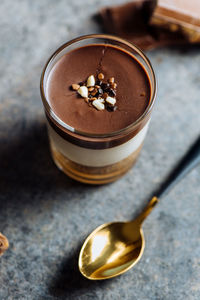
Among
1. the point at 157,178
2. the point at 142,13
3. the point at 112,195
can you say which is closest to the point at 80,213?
the point at 112,195

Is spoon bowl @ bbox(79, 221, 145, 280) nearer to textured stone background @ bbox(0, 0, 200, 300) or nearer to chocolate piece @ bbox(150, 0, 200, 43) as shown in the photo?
textured stone background @ bbox(0, 0, 200, 300)

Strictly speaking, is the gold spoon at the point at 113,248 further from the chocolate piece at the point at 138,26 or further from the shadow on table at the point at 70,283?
the chocolate piece at the point at 138,26

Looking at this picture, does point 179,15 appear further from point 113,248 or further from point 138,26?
point 113,248

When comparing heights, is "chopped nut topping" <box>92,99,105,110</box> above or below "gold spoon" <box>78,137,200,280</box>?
above

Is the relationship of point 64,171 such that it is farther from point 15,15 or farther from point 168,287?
point 15,15

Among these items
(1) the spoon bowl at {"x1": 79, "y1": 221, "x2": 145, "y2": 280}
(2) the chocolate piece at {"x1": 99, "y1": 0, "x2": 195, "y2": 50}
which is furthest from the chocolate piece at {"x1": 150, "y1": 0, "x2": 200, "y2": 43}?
(1) the spoon bowl at {"x1": 79, "y1": 221, "x2": 145, "y2": 280}

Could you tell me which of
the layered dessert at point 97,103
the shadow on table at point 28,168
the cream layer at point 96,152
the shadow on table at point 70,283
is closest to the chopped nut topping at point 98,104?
the layered dessert at point 97,103
